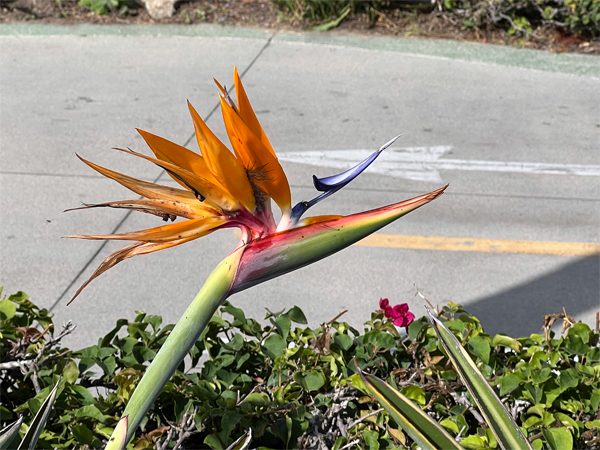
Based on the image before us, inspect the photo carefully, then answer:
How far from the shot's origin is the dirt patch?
22.9 ft

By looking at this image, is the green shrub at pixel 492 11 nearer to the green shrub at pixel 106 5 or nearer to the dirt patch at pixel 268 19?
the dirt patch at pixel 268 19

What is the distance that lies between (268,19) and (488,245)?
15.0 feet

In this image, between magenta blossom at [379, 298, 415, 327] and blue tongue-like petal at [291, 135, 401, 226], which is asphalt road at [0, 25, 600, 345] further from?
blue tongue-like petal at [291, 135, 401, 226]

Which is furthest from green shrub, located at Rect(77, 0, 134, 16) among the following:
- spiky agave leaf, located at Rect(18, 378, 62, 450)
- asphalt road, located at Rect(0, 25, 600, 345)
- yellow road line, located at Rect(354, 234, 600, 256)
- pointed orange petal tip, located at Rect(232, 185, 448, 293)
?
pointed orange petal tip, located at Rect(232, 185, 448, 293)

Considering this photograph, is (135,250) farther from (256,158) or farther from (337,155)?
(337,155)

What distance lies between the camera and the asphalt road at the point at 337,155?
3.54m

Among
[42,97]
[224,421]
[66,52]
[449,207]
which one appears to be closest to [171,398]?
[224,421]

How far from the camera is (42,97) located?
18.7 feet

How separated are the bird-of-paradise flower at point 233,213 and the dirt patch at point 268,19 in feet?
21.1

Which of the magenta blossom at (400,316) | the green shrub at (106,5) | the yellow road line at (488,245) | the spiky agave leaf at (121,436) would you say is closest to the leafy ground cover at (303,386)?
the magenta blossom at (400,316)

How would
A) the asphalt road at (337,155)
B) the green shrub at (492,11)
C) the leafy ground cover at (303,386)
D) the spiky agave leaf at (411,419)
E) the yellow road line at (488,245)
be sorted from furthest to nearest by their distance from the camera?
the green shrub at (492,11) → the yellow road line at (488,245) → the asphalt road at (337,155) → the leafy ground cover at (303,386) → the spiky agave leaf at (411,419)

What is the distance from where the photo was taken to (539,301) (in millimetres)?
3480

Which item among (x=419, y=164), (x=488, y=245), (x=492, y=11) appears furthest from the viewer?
(x=492, y=11)

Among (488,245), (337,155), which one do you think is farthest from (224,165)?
(337,155)
